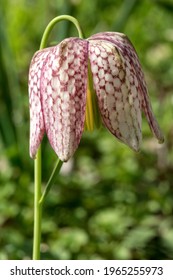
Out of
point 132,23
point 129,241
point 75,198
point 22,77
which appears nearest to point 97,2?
point 132,23

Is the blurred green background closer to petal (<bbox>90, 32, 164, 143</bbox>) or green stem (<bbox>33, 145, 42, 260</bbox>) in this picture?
green stem (<bbox>33, 145, 42, 260</bbox>)

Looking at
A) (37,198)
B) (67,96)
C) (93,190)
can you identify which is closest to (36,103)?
(67,96)

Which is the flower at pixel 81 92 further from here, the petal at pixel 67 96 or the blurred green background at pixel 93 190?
the blurred green background at pixel 93 190

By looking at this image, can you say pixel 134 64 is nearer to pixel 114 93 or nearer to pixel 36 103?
pixel 114 93

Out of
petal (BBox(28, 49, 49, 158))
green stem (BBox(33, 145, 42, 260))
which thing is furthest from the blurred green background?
petal (BBox(28, 49, 49, 158))

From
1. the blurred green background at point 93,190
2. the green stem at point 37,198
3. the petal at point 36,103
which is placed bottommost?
the blurred green background at point 93,190

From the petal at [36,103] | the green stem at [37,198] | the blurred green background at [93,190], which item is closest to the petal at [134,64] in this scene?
the petal at [36,103]
